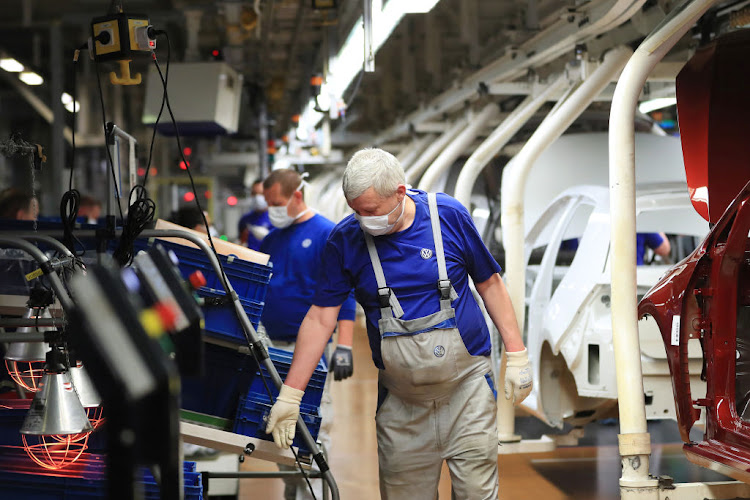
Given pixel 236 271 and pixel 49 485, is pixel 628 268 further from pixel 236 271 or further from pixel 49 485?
pixel 49 485

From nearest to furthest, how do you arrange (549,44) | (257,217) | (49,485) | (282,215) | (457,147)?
(49,485) → (282,215) → (549,44) → (457,147) → (257,217)

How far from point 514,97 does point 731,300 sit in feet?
16.7

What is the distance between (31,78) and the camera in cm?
1304

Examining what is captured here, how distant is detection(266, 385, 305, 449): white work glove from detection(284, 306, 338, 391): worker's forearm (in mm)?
40

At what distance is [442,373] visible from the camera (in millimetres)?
3766

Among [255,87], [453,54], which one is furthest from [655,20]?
[255,87]

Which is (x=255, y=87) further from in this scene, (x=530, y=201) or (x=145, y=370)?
(x=145, y=370)

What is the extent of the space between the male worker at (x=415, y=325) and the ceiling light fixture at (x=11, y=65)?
911 cm

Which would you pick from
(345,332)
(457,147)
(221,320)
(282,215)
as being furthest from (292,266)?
(457,147)

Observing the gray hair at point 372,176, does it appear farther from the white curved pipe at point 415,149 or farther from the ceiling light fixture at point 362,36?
the white curved pipe at point 415,149

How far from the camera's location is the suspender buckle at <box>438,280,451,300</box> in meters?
3.76

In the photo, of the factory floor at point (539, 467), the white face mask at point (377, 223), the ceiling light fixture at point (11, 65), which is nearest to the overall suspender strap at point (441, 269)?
the white face mask at point (377, 223)

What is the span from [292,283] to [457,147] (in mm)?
3231

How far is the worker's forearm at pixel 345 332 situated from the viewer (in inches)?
207
